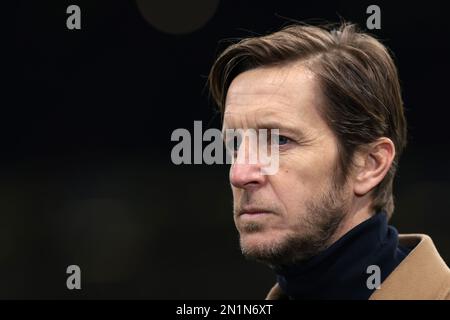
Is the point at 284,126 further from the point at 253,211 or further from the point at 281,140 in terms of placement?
the point at 253,211

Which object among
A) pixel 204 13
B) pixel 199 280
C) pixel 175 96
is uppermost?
pixel 204 13

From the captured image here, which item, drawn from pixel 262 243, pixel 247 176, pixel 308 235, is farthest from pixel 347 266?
pixel 247 176

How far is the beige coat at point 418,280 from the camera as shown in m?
2.09

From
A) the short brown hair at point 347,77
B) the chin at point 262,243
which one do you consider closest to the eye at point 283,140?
the short brown hair at point 347,77

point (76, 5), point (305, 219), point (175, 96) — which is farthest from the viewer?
point (175, 96)

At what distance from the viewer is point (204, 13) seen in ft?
18.2

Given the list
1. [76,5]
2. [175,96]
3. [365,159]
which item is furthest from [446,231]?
[365,159]

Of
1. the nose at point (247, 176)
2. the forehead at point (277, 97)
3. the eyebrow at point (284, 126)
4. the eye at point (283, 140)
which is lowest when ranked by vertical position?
the nose at point (247, 176)

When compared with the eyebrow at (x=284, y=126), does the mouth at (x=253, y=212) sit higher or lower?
lower

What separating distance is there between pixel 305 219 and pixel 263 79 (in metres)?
0.45

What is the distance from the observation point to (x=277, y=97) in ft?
7.16

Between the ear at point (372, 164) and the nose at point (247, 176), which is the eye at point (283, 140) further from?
the ear at point (372, 164)

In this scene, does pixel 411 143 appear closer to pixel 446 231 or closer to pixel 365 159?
pixel 446 231

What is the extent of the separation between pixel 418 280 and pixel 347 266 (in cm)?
20
